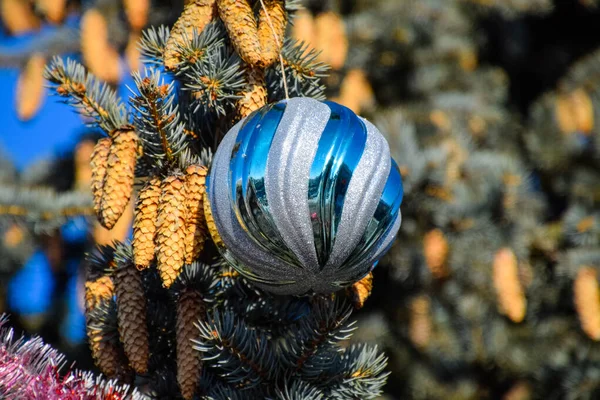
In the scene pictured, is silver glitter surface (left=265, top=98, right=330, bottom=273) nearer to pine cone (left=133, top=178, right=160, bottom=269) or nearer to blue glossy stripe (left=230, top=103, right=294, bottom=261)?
blue glossy stripe (left=230, top=103, right=294, bottom=261)

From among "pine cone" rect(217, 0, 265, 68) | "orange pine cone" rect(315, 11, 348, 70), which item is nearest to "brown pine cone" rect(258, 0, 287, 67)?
"pine cone" rect(217, 0, 265, 68)

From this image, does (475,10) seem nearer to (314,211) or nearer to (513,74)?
(513,74)

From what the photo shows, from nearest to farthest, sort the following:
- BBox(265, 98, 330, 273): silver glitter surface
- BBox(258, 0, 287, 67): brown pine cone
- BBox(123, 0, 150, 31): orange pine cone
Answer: BBox(265, 98, 330, 273): silver glitter surface → BBox(258, 0, 287, 67): brown pine cone → BBox(123, 0, 150, 31): orange pine cone

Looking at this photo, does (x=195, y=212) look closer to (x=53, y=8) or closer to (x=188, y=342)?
(x=188, y=342)

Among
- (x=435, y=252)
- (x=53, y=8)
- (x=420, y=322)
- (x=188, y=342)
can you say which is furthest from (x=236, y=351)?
(x=53, y=8)

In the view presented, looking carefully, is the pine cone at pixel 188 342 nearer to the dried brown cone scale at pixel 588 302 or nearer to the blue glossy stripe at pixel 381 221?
the blue glossy stripe at pixel 381 221

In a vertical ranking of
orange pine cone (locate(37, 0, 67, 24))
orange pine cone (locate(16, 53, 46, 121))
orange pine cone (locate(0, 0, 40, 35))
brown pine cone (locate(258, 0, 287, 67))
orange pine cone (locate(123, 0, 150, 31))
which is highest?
brown pine cone (locate(258, 0, 287, 67))

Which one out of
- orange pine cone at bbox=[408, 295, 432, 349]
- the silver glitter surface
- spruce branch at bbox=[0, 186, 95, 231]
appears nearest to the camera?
the silver glitter surface
